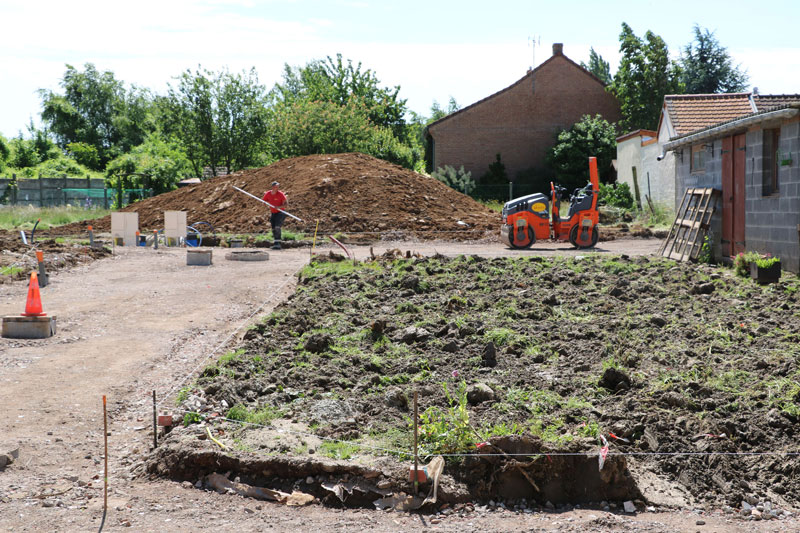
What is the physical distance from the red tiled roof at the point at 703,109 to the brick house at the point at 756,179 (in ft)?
33.3

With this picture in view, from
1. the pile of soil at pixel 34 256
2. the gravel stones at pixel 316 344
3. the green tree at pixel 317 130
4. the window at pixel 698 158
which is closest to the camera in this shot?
the gravel stones at pixel 316 344

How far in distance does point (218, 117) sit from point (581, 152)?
19343 mm

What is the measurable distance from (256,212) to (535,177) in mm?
19659

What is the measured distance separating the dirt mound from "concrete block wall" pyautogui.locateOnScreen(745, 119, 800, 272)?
37.3 feet

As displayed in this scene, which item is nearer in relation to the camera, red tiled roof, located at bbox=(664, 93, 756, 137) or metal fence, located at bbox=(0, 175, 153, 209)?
red tiled roof, located at bbox=(664, 93, 756, 137)

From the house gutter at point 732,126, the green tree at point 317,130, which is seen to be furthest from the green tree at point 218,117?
the house gutter at point 732,126

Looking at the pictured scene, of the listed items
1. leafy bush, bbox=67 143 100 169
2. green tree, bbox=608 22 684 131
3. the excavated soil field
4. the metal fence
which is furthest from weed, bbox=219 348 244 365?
leafy bush, bbox=67 143 100 169

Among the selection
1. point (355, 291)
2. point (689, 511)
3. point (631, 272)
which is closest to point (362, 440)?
point (689, 511)

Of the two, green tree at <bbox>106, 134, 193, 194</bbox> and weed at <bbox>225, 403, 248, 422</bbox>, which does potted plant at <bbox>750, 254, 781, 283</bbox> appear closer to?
weed at <bbox>225, 403, 248, 422</bbox>

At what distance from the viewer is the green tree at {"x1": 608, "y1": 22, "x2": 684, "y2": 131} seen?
43531mm

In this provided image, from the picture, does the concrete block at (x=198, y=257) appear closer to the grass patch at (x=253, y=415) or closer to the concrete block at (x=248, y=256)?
the concrete block at (x=248, y=256)

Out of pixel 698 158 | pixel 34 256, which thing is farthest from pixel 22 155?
pixel 698 158

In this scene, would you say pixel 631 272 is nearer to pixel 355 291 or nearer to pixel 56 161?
pixel 355 291

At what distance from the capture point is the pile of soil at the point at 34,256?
49.7ft
